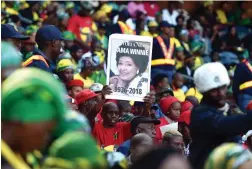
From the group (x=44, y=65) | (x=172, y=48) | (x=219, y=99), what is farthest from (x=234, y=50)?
(x=219, y=99)

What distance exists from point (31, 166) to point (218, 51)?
15951 millimetres

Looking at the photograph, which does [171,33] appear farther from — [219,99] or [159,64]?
[219,99]

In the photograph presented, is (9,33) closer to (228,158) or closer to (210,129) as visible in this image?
(210,129)

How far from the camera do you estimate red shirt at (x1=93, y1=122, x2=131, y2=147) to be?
9.63 metres

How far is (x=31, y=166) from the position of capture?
4.20 meters

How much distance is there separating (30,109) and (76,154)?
0.29 m

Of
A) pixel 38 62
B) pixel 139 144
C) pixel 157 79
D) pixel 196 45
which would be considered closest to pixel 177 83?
pixel 157 79

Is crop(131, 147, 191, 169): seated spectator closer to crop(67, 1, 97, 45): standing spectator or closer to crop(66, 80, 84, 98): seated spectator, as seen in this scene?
crop(66, 80, 84, 98): seated spectator

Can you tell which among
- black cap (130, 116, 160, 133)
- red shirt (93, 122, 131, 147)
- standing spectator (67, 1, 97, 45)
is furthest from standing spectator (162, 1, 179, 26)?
black cap (130, 116, 160, 133)

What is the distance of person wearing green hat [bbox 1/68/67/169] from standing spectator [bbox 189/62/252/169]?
227cm

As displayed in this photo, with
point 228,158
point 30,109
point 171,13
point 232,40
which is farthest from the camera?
point 171,13

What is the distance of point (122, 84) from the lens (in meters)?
10.0

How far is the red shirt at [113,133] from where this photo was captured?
9633 millimetres

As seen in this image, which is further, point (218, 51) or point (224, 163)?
point (218, 51)
